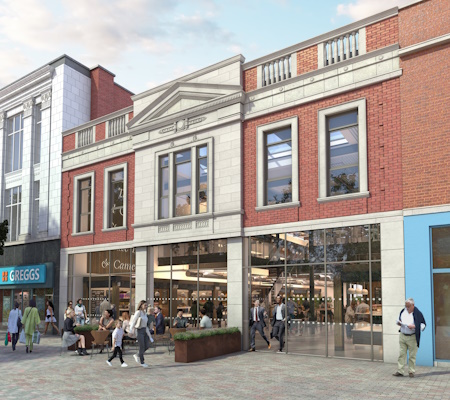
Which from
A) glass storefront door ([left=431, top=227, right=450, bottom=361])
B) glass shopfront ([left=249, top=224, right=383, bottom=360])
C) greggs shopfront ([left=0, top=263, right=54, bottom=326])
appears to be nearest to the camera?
glass storefront door ([left=431, top=227, right=450, bottom=361])

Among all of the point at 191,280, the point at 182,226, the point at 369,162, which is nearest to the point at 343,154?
the point at 369,162

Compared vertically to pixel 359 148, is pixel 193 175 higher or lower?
lower

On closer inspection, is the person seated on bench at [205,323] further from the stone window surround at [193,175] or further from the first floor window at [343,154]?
the first floor window at [343,154]

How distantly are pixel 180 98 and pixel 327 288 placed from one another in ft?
31.7

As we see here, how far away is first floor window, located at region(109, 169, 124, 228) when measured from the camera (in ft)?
78.4

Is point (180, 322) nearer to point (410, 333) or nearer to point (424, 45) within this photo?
point (410, 333)

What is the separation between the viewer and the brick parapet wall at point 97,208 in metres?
23.3

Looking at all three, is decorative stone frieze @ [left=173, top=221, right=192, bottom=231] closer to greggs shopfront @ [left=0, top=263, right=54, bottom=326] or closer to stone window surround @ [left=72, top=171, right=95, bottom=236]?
stone window surround @ [left=72, top=171, right=95, bottom=236]

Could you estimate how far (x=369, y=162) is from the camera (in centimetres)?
1599

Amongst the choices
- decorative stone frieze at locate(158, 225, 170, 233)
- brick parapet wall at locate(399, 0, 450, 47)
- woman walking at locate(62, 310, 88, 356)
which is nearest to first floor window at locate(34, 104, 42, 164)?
decorative stone frieze at locate(158, 225, 170, 233)

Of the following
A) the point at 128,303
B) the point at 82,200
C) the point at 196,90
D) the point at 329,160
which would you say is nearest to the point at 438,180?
the point at 329,160

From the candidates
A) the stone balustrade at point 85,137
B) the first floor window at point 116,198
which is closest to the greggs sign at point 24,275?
the first floor window at point 116,198

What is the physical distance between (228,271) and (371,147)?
21.4 ft

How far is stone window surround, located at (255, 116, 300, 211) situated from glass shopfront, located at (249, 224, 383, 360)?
3.55ft
